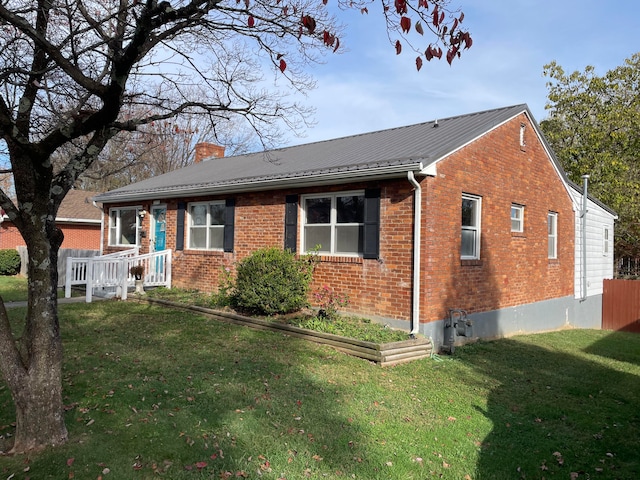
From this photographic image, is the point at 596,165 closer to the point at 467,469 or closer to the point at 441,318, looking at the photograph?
the point at 441,318

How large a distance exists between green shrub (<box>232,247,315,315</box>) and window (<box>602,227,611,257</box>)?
40.8 feet

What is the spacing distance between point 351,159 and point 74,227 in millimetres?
20315

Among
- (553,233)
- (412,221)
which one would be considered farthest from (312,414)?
(553,233)

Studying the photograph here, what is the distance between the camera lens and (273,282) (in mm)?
9469

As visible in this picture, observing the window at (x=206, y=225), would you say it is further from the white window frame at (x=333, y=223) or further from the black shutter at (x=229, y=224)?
the white window frame at (x=333, y=223)

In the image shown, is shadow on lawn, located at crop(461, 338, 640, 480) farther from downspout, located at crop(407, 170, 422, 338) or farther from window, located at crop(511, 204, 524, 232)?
window, located at crop(511, 204, 524, 232)

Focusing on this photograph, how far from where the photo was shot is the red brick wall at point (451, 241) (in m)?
8.67

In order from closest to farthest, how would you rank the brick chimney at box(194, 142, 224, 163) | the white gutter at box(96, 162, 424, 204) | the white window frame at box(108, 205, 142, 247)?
the white gutter at box(96, 162, 424, 204) < the white window frame at box(108, 205, 142, 247) < the brick chimney at box(194, 142, 224, 163)

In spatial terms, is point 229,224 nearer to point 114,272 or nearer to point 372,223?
point 114,272

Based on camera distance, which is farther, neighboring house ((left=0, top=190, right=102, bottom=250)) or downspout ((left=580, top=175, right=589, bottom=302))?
neighboring house ((left=0, top=190, right=102, bottom=250))

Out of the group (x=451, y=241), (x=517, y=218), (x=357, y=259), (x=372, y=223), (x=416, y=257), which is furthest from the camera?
(x=517, y=218)

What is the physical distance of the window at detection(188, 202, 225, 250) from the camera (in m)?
12.8

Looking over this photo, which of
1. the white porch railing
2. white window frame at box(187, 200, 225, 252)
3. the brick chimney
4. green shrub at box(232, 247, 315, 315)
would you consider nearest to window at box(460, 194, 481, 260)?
green shrub at box(232, 247, 315, 315)

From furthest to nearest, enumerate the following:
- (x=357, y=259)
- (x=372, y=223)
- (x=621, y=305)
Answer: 1. (x=621, y=305)
2. (x=357, y=259)
3. (x=372, y=223)
